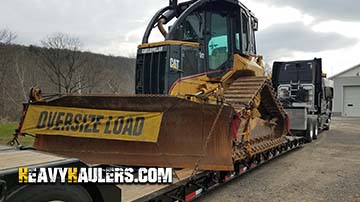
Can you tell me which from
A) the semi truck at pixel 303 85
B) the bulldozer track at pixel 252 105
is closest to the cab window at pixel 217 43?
the bulldozer track at pixel 252 105

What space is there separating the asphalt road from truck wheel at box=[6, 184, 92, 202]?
261 cm

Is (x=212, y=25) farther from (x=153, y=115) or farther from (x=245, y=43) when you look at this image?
(x=153, y=115)

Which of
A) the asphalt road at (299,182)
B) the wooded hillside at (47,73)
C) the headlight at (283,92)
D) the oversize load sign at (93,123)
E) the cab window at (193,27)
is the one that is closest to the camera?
the oversize load sign at (93,123)

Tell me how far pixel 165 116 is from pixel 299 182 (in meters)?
3.01

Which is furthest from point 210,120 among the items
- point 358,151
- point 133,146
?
point 358,151

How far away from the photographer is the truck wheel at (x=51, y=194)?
2016 mm

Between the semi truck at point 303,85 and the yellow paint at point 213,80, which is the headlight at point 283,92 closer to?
the semi truck at point 303,85

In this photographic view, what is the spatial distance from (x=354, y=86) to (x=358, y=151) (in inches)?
982

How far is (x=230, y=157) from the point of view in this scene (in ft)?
13.6

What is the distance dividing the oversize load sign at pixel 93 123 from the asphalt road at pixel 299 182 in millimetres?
1512

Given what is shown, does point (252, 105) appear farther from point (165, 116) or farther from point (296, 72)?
point (296, 72)

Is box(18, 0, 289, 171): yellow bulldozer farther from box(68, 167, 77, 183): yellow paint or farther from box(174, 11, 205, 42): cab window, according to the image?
box(68, 167, 77, 183): yellow paint

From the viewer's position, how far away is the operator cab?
5.28 metres
